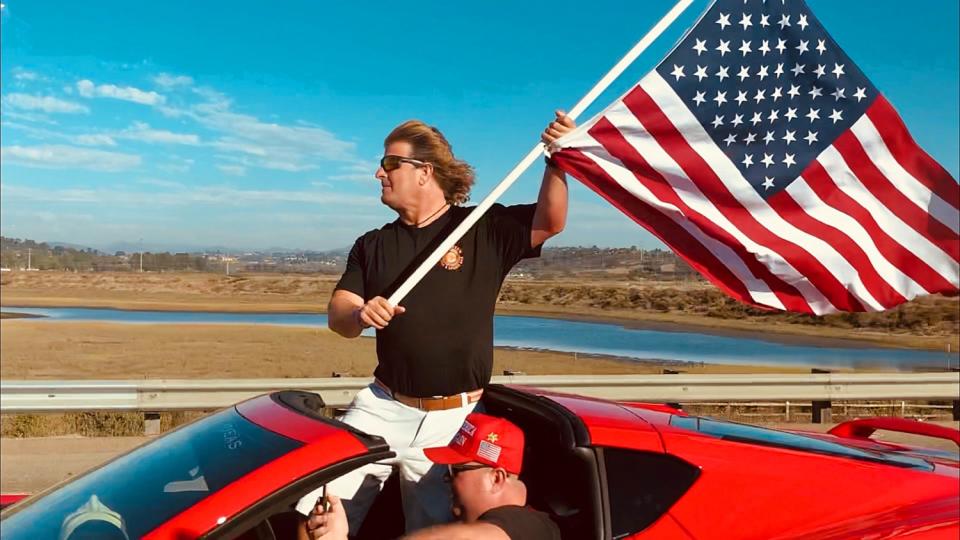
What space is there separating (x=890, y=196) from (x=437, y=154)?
188 cm

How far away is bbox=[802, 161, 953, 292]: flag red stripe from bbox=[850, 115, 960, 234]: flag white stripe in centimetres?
17

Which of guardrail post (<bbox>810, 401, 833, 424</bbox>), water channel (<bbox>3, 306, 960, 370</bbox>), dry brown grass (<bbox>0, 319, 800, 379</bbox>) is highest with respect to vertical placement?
guardrail post (<bbox>810, 401, 833, 424</bbox>)

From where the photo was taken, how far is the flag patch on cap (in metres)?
2.44

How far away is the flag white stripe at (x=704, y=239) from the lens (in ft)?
11.1

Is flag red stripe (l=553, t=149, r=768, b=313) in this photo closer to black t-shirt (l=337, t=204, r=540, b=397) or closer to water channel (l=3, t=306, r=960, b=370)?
black t-shirt (l=337, t=204, r=540, b=397)

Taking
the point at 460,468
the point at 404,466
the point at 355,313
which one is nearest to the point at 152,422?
the point at 355,313

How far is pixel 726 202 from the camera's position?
3410 millimetres

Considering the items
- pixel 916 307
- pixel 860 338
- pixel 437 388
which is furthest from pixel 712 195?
pixel 916 307

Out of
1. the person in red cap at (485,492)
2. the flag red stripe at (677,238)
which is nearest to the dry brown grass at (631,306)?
the flag red stripe at (677,238)

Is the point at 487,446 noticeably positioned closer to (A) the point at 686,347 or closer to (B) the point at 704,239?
(B) the point at 704,239

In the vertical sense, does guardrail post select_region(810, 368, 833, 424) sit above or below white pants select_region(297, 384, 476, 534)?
below

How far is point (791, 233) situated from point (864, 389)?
5.64m

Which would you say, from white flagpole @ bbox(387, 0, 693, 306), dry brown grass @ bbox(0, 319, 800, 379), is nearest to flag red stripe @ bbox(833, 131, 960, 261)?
white flagpole @ bbox(387, 0, 693, 306)

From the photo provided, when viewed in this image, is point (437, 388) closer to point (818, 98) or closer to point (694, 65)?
point (694, 65)
